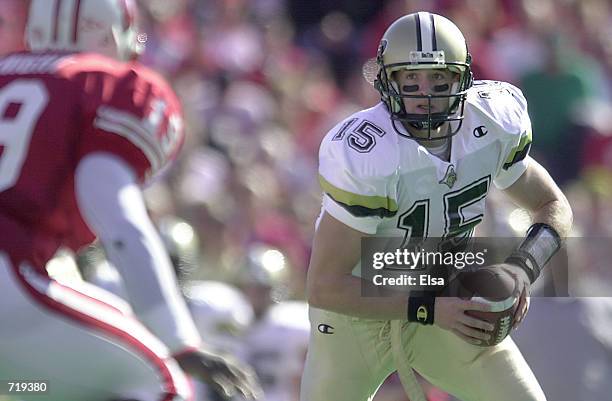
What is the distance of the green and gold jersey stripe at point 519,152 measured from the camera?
3914 millimetres

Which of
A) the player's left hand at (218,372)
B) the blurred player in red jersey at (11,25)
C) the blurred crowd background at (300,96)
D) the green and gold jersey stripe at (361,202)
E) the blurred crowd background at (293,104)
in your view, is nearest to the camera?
the player's left hand at (218,372)

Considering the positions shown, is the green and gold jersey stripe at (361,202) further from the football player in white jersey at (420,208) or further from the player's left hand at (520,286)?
the player's left hand at (520,286)

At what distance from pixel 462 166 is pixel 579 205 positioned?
4.06 metres

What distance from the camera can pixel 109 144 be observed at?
11.2 feet

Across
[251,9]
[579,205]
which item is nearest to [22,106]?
[579,205]

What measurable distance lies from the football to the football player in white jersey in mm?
30

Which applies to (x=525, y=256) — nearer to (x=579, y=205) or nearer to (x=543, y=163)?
(x=579, y=205)

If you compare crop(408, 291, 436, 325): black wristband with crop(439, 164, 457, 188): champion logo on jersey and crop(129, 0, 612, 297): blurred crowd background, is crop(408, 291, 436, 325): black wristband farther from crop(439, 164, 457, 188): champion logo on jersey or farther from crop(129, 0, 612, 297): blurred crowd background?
crop(129, 0, 612, 297): blurred crowd background

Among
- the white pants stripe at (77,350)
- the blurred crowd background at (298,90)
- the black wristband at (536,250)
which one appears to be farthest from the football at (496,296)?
the blurred crowd background at (298,90)

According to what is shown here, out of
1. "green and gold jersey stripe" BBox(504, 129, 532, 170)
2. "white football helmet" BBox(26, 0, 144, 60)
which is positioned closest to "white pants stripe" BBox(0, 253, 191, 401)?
"white football helmet" BBox(26, 0, 144, 60)

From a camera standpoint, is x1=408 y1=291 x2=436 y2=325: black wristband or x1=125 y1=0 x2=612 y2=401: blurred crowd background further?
x1=125 y1=0 x2=612 y2=401: blurred crowd background

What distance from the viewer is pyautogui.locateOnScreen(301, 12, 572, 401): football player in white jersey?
364 cm

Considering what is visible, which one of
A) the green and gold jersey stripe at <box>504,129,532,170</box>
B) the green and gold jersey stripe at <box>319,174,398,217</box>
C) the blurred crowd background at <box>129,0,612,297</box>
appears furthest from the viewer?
the blurred crowd background at <box>129,0,612,297</box>

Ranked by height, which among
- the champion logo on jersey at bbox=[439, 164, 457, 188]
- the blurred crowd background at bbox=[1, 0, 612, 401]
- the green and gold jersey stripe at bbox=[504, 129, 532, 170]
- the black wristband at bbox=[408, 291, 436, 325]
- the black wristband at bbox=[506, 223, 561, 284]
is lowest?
the black wristband at bbox=[408, 291, 436, 325]
